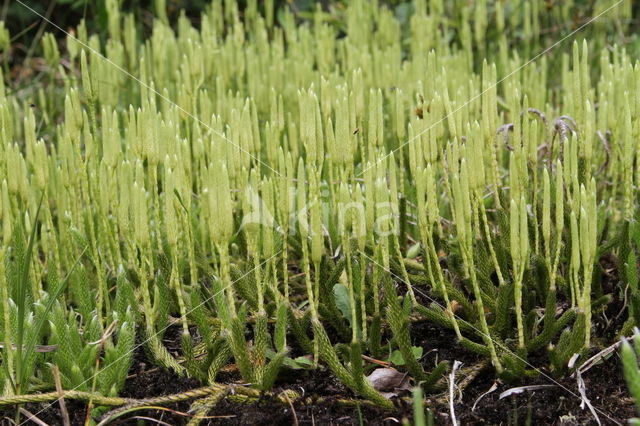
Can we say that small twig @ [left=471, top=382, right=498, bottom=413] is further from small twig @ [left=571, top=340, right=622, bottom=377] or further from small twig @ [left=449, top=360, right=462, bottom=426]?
small twig @ [left=571, top=340, right=622, bottom=377]

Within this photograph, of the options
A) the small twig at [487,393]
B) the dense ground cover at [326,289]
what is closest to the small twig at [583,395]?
the dense ground cover at [326,289]

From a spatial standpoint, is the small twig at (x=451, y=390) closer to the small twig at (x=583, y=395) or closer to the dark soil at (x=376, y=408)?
the dark soil at (x=376, y=408)

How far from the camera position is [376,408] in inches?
55.7

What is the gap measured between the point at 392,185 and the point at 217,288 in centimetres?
41

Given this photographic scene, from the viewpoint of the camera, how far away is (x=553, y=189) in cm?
195

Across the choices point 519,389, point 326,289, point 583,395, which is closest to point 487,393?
point 519,389

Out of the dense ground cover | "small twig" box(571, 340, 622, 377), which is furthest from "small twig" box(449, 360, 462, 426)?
"small twig" box(571, 340, 622, 377)

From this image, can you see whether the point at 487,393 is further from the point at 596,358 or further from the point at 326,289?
the point at 326,289

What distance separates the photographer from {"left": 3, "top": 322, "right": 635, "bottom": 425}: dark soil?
137 cm

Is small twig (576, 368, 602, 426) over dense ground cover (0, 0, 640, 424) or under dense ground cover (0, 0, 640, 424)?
under

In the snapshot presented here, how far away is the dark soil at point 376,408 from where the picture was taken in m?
1.37

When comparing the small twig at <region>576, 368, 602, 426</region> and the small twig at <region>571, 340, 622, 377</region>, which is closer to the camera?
the small twig at <region>576, 368, 602, 426</region>

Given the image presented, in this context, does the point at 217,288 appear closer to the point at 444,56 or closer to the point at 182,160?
the point at 182,160

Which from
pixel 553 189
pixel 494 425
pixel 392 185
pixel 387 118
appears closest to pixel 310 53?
pixel 387 118
